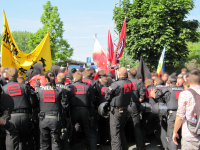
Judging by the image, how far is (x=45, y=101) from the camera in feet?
14.7

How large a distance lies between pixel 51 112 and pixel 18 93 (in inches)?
33.9

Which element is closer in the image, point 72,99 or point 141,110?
point 72,99

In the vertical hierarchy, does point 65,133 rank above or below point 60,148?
above

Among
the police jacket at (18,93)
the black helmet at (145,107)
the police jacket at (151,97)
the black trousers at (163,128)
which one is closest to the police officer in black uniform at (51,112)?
the police jacket at (18,93)

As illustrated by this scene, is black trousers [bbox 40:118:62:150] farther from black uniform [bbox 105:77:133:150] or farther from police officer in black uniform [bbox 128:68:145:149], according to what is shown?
police officer in black uniform [bbox 128:68:145:149]

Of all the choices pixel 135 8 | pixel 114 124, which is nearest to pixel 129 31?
pixel 135 8

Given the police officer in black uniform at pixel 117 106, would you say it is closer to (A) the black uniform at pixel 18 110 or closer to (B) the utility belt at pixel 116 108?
(B) the utility belt at pixel 116 108

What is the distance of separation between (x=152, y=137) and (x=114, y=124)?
8.56 ft

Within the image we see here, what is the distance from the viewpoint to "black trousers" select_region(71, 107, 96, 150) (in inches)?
198

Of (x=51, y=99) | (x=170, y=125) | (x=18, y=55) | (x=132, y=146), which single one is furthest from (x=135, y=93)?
(x=18, y=55)

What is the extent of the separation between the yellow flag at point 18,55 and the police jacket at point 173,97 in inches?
202

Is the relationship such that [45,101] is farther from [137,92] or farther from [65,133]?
[137,92]

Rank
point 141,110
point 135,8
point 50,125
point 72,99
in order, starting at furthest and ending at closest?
point 135,8, point 141,110, point 72,99, point 50,125

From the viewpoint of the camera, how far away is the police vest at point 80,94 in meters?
5.05
